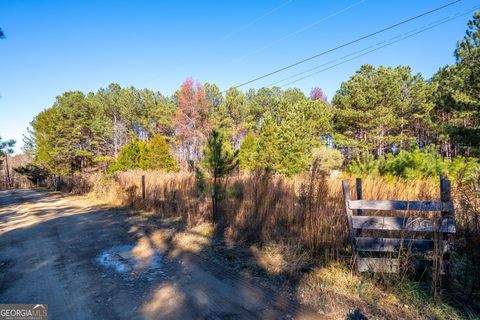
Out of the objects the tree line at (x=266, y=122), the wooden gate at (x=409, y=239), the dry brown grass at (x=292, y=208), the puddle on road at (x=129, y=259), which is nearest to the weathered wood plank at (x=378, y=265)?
the wooden gate at (x=409, y=239)

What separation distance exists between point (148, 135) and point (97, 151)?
6862 millimetres

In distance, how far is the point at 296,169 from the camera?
1834cm

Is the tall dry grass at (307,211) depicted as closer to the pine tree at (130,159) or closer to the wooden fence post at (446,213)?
the wooden fence post at (446,213)

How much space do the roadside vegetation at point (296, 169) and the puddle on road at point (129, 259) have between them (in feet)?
3.49

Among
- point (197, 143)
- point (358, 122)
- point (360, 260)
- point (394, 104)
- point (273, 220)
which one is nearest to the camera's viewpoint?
point (360, 260)

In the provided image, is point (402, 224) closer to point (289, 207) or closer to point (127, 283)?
point (289, 207)

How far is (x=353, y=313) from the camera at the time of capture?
101 inches

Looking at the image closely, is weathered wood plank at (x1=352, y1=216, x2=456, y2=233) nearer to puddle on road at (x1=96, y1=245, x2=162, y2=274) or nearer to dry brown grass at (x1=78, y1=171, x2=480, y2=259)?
dry brown grass at (x1=78, y1=171, x2=480, y2=259)

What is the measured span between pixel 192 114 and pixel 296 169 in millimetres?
16279

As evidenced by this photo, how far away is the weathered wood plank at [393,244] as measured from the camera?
10.0 ft

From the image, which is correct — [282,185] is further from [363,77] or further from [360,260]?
[363,77]

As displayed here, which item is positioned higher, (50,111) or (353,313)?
(50,111)

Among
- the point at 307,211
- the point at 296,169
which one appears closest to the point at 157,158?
the point at 296,169

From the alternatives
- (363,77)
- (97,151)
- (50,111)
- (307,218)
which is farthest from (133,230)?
(50,111)
